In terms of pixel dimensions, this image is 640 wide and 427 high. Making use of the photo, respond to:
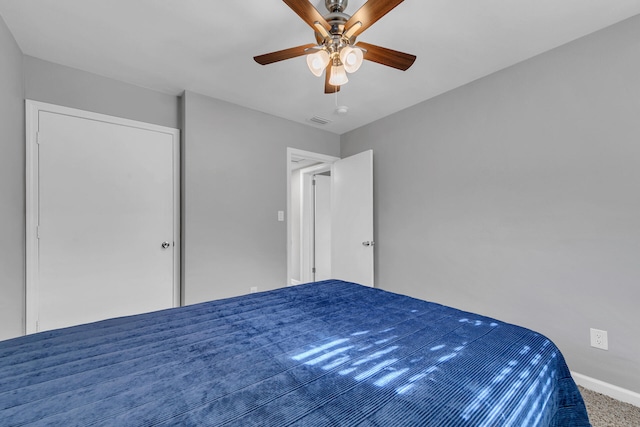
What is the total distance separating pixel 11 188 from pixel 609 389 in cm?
429

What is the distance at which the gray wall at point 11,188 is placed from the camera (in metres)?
1.82

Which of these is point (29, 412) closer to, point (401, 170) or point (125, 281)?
point (125, 281)

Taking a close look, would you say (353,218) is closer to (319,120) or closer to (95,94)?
(319,120)

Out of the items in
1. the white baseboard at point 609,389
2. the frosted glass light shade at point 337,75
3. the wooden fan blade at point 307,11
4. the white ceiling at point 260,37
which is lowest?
the white baseboard at point 609,389

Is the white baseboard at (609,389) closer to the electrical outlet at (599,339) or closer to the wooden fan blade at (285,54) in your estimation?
the electrical outlet at (599,339)

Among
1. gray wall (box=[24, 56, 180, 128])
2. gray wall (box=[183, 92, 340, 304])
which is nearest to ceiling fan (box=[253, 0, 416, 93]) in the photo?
gray wall (box=[183, 92, 340, 304])

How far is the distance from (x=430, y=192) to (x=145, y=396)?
2820mm

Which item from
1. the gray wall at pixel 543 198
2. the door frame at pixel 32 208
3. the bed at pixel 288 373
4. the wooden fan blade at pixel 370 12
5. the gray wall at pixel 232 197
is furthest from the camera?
the gray wall at pixel 232 197

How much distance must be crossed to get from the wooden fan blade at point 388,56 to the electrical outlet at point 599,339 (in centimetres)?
218

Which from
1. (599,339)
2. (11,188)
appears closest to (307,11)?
(11,188)

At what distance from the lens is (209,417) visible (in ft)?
2.18

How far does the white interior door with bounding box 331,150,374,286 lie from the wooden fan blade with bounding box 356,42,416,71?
1.67m

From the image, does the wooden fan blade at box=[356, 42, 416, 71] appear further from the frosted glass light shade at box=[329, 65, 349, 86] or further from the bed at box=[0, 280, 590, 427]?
the bed at box=[0, 280, 590, 427]

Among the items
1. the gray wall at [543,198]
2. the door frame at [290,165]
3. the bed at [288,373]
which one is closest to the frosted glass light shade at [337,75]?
the bed at [288,373]
